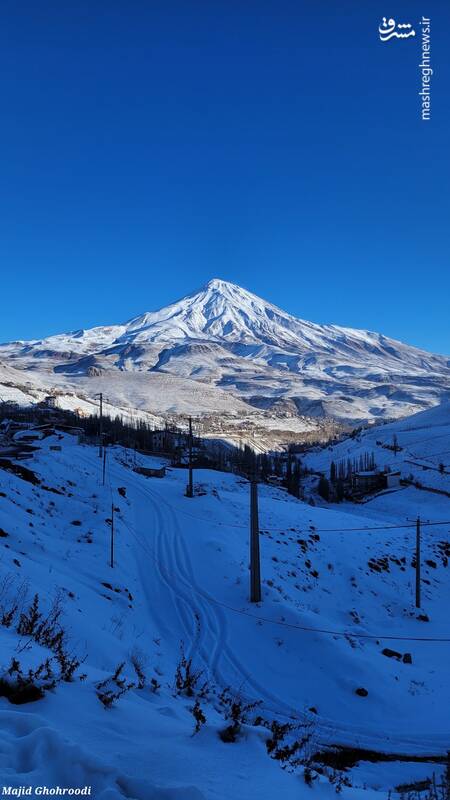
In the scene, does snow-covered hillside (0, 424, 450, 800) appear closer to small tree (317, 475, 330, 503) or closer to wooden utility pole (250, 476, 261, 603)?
wooden utility pole (250, 476, 261, 603)

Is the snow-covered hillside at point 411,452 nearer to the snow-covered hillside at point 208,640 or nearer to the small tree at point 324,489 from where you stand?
the small tree at point 324,489

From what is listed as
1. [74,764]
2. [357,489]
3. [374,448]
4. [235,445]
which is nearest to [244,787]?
[74,764]

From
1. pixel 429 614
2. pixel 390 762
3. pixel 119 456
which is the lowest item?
pixel 429 614

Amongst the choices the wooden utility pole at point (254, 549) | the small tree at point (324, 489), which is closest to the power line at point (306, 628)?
the wooden utility pole at point (254, 549)

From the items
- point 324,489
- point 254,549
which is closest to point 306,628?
point 254,549

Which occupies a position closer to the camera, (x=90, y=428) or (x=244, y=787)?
(x=244, y=787)

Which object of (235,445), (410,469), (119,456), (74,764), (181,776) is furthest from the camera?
(235,445)

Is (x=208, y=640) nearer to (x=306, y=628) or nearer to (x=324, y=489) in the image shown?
(x=306, y=628)

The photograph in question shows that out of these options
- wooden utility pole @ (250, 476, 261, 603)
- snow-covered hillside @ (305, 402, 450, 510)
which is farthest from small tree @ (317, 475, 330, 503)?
wooden utility pole @ (250, 476, 261, 603)

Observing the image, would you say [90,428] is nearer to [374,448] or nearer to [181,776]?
[374,448]
